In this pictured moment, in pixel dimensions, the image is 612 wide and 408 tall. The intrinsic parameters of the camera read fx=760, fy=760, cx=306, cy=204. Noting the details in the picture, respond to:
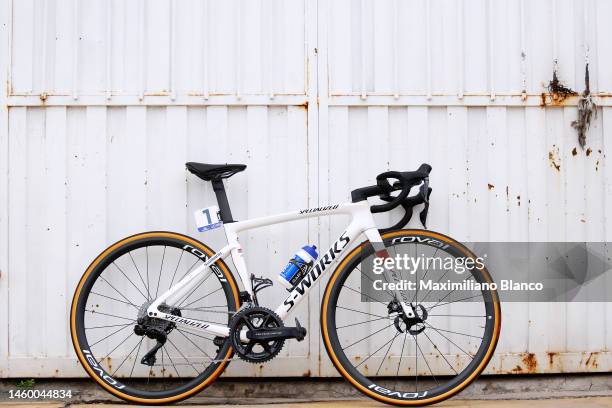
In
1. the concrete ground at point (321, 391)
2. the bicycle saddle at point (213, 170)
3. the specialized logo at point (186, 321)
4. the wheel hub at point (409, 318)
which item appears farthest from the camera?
the concrete ground at point (321, 391)

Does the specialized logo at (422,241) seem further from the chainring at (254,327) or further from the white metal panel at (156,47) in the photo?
the white metal panel at (156,47)

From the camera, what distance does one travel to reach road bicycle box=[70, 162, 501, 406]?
429cm

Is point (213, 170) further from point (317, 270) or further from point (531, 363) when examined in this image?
point (531, 363)

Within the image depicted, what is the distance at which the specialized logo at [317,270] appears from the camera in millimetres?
4332

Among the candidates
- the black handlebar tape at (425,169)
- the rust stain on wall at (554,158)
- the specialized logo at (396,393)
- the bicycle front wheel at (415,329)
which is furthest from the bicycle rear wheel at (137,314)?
the rust stain on wall at (554,158)

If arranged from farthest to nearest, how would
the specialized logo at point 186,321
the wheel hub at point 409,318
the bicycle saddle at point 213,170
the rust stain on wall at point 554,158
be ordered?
the rust stain on wall at point 554,158, the bicycle saddle at point 213,170, the specialized logo at point 186,321, the wheel hub at point 409,318

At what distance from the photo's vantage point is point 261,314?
167 inches

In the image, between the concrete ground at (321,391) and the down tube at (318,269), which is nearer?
the down tube at (318,269)

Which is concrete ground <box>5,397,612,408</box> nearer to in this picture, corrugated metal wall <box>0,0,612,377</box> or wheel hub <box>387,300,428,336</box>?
corrugated metal wall <box>0,0,612,377</box>

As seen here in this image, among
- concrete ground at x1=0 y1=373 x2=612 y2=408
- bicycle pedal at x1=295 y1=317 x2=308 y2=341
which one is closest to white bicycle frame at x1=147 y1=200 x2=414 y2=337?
bicycle pedal at x1=295 y1=317 x2=308 y2=341

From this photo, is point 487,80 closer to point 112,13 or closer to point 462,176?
point 462,176

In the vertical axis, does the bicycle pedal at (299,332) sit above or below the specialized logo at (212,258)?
below

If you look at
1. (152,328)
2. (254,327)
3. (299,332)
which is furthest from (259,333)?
(152,328)

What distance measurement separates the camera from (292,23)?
15.5 ft
